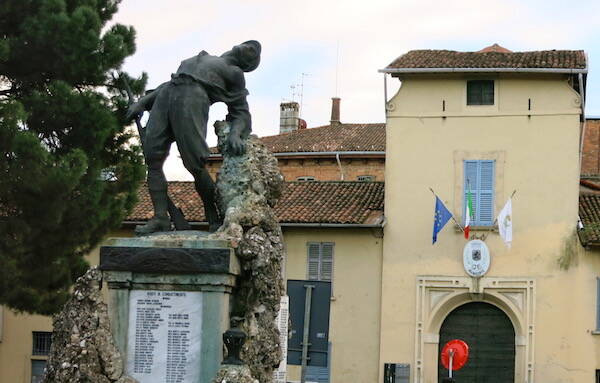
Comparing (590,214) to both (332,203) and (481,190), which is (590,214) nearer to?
(481,190)

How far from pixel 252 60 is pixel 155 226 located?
215 cm

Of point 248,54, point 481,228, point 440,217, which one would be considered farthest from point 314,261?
point 248,54

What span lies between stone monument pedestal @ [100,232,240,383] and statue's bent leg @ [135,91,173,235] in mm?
581

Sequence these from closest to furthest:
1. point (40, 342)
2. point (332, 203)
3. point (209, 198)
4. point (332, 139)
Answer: point (209, 198) < point (332, 203) < point (40, 342) < point (332, 139)

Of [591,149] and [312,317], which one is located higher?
[591,149]

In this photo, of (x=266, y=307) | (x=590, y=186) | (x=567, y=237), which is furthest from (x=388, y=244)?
(x=266, y=307)

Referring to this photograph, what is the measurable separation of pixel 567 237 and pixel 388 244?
15.7 feet

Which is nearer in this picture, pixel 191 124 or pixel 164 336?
pixel 164 336

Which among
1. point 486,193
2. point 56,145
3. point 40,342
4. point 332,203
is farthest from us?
point 40,342

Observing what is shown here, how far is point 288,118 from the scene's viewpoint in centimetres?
5866

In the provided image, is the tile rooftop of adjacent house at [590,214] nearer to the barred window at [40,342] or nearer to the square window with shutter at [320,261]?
the square window with shutter at [320,261]

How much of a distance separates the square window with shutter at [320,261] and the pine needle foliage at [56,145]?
9571mm

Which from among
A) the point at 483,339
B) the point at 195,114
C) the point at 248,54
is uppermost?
the point at 248,54

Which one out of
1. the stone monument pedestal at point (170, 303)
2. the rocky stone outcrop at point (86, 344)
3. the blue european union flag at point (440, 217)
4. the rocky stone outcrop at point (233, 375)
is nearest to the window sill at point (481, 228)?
the blue european union flag at point (440, 217)
